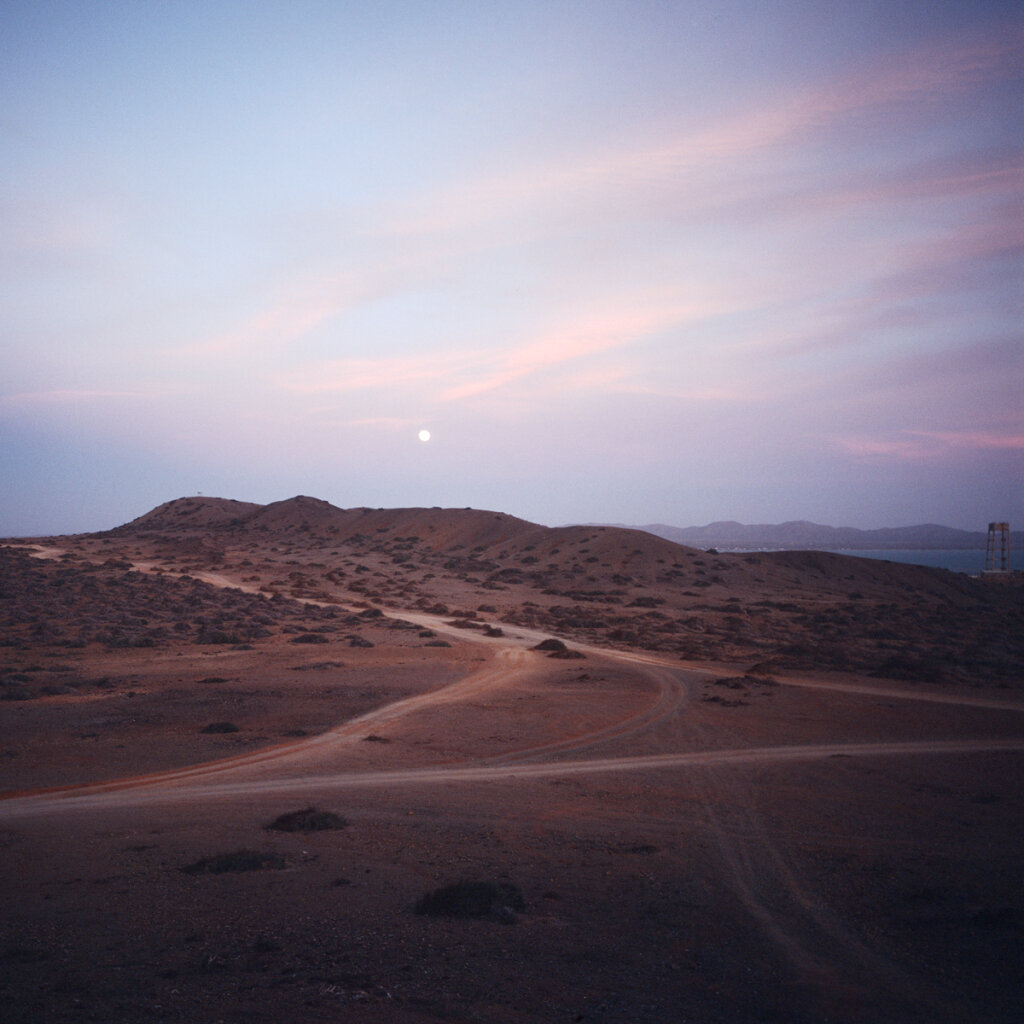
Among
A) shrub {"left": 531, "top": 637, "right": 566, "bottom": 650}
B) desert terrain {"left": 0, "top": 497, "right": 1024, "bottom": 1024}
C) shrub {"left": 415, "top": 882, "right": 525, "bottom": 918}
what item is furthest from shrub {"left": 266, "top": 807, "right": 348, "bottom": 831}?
shrub {"left": 531, "top": 637, "right": 566, "bottom": 650}

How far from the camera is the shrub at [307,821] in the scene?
12266mm

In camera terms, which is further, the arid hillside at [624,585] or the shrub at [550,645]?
the arid hillside at [624,585]

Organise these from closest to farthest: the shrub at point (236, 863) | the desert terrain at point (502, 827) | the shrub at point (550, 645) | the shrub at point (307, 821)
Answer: the desert terrain at point (502, 827) → the shrub at point (236, 863) → the shrub at point (307, 821) → the shrub at point (550, 645)

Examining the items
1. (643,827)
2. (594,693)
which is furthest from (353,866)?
(594,693)

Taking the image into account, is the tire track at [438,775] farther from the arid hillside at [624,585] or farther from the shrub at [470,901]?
the arid hillside at [624,585]

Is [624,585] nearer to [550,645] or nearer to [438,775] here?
[550,645]

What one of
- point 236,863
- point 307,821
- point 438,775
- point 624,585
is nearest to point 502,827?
point 307,821

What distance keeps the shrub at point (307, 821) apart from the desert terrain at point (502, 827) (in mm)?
98

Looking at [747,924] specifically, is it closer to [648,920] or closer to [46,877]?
[648,920]

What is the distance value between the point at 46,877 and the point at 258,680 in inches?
663

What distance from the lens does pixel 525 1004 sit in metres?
7.09

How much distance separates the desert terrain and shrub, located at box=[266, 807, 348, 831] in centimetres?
10

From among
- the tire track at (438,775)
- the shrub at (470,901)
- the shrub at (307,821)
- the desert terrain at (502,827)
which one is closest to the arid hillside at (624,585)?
the desert terrain at (502,827)

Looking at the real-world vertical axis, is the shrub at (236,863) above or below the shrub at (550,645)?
above
